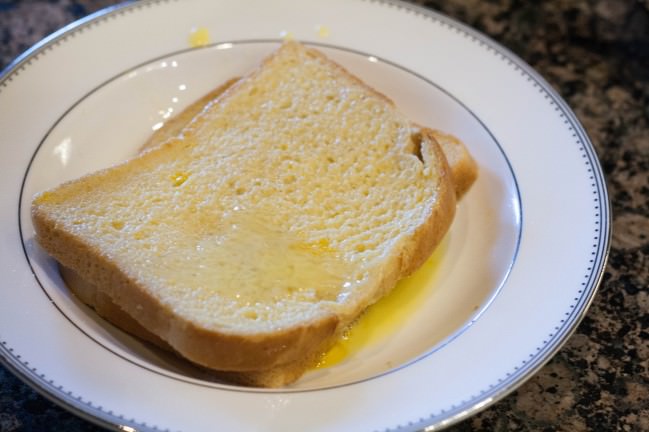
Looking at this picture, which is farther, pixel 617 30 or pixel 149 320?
pixel 617 30

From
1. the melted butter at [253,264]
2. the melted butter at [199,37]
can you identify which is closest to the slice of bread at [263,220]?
the melted butter at [253,264]

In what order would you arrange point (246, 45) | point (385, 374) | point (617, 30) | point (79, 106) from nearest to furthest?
point (385, 374)
point (79, 106)
point (246, 45)
point (617, 30)

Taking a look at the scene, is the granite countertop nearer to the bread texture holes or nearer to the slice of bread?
the slice of bread

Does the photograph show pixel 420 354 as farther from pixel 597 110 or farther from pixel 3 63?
pixel 3 63

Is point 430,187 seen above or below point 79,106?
below

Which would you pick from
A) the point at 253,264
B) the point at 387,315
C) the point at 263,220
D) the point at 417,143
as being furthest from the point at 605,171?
the point at 253,264

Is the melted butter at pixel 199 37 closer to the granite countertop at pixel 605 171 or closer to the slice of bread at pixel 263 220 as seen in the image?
the slice of bread at pixel 263 220

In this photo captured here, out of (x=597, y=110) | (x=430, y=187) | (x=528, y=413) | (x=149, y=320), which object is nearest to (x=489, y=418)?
(x=528, y=413)

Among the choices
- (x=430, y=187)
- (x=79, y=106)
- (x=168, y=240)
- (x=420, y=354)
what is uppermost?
(x=79, y=106)
